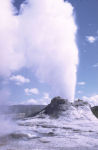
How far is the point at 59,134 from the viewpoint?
43.4 feet

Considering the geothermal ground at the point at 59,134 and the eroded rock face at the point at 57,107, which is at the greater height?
the eroded rock face at the point at 57,107

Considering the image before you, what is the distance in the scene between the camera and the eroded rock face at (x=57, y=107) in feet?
70.3

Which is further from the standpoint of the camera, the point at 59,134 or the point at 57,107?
the point at 57,107

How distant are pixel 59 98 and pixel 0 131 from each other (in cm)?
1194

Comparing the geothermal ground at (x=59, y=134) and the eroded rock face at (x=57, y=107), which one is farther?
the eroded rock face at (x=57, y=107)

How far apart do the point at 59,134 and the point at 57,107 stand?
355 inches

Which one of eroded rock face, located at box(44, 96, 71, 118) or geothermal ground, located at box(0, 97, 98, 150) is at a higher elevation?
eroded rock face, located at box(44, 96, 71, 118)

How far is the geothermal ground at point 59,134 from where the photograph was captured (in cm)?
995

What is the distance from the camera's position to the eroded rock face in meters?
21.4

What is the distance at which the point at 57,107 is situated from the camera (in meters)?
22.2

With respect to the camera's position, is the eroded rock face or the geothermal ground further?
the eroded rock face

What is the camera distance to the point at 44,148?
30.8 feet

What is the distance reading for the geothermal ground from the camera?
32.6ft

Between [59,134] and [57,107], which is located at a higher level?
[57,107]
